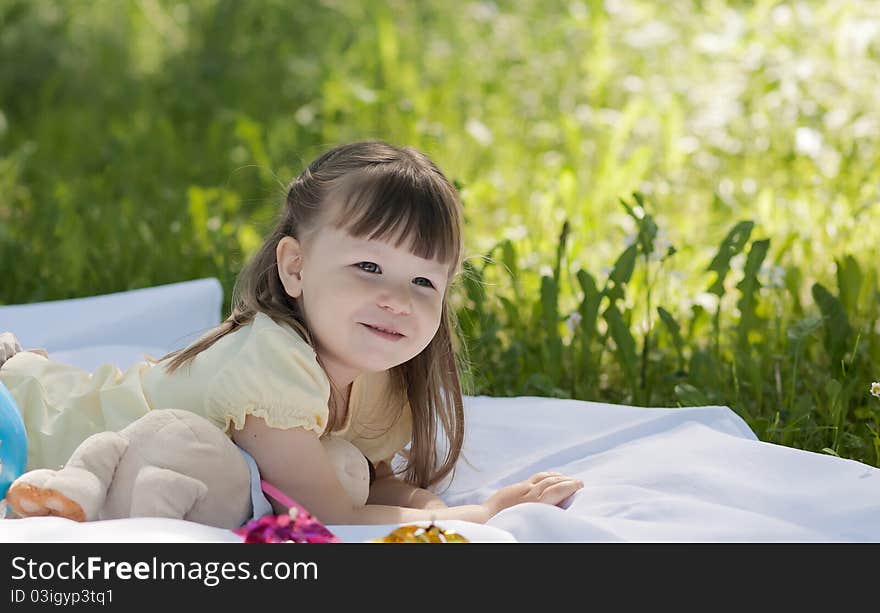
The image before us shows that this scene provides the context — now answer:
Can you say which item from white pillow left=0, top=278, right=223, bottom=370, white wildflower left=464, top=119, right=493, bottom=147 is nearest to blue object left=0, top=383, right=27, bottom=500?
white pillow left=0, top=278, right=223, bottom=370

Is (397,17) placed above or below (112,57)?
above

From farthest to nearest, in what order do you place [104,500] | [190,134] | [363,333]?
[190,134] → [363,333] → [104,500]

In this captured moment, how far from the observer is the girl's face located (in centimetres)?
194

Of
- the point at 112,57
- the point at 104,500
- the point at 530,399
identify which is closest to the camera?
the point at 104,500

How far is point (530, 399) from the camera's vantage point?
101 inches

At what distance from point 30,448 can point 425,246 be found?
735 millimetres

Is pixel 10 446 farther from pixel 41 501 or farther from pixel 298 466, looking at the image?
pixel 298 466

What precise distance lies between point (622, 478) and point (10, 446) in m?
1.00

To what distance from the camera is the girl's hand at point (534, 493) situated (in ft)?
6.66

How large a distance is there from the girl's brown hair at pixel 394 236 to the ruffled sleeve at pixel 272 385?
2.9 inches

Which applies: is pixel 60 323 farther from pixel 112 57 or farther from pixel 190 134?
pixel 112 57

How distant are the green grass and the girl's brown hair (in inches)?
9.9

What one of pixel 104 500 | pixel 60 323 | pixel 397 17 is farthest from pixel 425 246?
pixel 397 17

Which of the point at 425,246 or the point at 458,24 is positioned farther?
the point at 458,24
